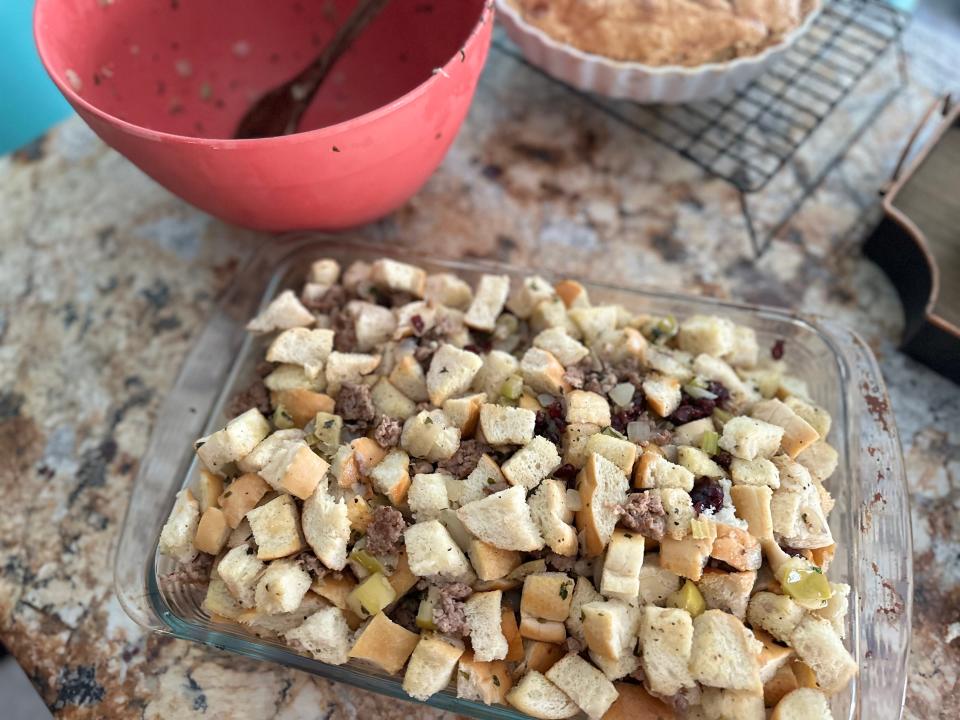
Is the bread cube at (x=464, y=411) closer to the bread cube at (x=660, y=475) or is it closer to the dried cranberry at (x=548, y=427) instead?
the dried cranberry at (x=548, y=427)

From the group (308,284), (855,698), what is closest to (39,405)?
Answer: (308,284)

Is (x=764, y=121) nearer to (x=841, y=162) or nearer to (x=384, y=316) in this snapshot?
(x=841, y=162)

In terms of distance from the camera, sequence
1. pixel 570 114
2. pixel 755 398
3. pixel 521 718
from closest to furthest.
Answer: pixel 521 718
pixel 755 398
pixel 570 114

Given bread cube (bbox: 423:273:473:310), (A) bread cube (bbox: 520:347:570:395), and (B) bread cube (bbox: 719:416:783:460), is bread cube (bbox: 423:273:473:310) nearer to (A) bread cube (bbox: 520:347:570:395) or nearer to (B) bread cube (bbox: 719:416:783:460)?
(A) bread cube (bbox: 520:347:570:395)

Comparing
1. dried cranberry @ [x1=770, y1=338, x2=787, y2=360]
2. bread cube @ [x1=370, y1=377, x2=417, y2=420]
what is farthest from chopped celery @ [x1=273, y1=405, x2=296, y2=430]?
dried cranberry @ [x1=770, y1=338, x2=787, y2=360]

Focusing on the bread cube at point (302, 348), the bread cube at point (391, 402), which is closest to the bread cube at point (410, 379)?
the bread cube at point (391, 402)
